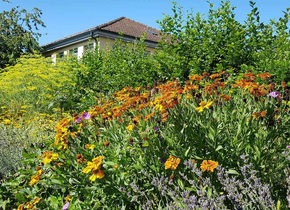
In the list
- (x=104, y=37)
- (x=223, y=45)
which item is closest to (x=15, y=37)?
(x=104, y=37)

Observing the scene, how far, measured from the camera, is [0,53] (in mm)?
24688

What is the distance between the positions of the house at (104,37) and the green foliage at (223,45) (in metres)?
14.2

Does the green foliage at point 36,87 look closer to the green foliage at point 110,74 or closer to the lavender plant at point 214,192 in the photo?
the green foliage at point 110,74

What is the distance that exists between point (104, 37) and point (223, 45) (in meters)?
16.8

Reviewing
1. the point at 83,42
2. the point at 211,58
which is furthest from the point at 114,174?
the point at 83,42

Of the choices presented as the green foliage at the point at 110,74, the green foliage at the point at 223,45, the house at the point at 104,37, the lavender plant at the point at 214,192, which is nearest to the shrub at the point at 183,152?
the lavender plant at the point at 214,192

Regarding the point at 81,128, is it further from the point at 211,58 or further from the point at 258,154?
the point at 211,58

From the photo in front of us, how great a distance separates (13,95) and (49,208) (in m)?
5.92

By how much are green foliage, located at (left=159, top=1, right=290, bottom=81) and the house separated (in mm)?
14230

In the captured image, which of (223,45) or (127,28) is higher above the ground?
(127,28)

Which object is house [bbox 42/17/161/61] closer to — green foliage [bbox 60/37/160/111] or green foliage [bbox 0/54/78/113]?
green foliage [bbox 60/37/160/111]

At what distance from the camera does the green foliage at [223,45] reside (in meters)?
3.85

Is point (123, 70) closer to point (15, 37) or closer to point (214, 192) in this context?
point (214, 192)

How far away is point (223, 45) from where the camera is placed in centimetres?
484
